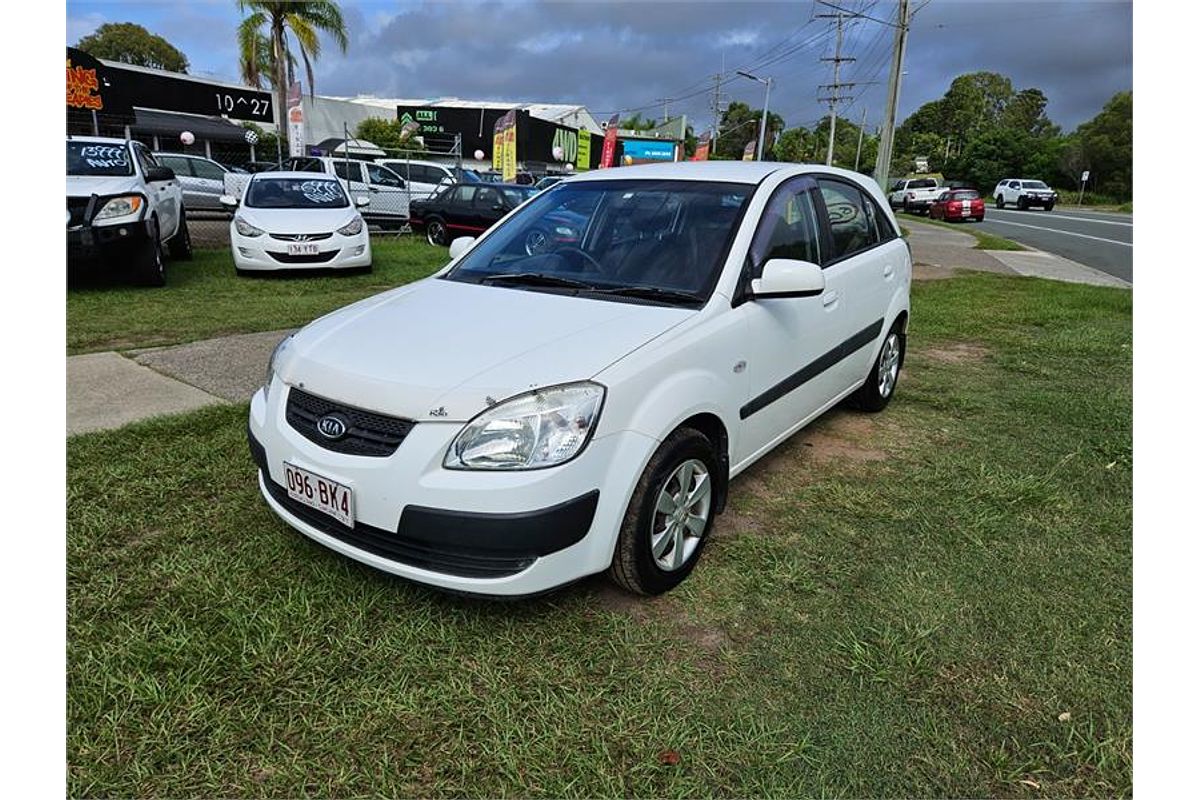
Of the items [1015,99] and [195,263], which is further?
[1015,99]

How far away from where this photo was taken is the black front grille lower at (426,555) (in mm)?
2250

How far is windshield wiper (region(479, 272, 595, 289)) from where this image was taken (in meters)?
3.07

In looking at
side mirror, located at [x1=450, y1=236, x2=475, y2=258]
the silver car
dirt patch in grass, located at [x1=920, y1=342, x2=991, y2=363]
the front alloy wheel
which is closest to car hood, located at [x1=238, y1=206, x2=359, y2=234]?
side mirror, located at [x1=450, y1=236, x2=475, y2=258]

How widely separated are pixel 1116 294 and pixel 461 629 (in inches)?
453

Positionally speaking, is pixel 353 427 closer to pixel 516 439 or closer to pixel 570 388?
pixel 516 439

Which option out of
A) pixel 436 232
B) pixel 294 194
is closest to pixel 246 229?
pixel 294 194

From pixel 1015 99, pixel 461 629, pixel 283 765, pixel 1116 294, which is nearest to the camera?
pixel 283 765

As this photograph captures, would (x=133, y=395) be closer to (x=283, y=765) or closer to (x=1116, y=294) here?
(x=283, y=765)

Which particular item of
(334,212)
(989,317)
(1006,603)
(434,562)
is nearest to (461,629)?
(434,562)

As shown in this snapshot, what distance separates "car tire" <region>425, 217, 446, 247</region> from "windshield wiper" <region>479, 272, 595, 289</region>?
11813 mm

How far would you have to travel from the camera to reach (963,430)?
4.58 metres

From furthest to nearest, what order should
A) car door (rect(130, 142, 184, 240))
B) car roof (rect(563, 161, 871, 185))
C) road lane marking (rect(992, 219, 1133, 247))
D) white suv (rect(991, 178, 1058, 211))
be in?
white suv (rect(991, 178, 1058, 211)) → road lane marking (rect(992, 219, 1133, 247)) → car door (rect(130, 142, 184, 240)) → car roof (rect(563, 161, 871, 185))

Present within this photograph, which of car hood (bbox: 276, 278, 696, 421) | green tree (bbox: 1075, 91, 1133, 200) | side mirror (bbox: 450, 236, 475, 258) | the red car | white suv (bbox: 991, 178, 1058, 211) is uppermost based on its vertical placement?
green tree (bbox: 1075, 91, 1133, 200)

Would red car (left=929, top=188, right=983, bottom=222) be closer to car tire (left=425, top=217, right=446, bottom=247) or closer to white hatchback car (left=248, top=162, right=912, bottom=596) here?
car tire (left=425, top=217, right=446, bottom=247)
